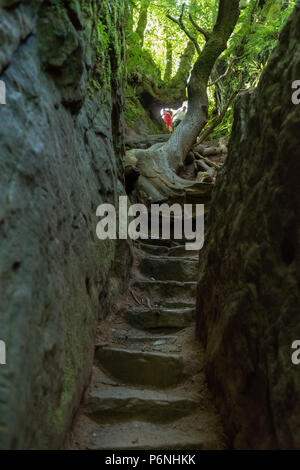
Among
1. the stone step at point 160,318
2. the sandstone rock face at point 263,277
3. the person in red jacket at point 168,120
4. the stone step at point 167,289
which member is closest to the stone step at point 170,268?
the stone step at point 167,289

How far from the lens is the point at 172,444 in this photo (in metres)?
2.16

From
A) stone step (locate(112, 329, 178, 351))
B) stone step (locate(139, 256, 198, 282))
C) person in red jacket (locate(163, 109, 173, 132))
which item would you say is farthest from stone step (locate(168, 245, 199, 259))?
person in red jacket (locate(163, 109, 173, 132))

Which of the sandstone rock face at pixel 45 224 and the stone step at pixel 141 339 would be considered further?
the stone step at pixel 141 339

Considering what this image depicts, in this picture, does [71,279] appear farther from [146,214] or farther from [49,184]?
[146,214]

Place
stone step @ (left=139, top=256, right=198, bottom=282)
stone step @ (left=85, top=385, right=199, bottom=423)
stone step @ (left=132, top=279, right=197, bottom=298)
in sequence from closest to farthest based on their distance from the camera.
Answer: stone step @ (left=85, top=385, right=199, bottom=423) → stone step @ (left=132, top=279, right=197, bottom=298) → stone step @ (left=139, top=256, right=198, bottom=282)

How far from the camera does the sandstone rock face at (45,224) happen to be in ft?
4.75

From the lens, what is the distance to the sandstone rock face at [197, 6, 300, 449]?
1730 mm

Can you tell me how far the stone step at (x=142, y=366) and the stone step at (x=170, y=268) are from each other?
1.88 m

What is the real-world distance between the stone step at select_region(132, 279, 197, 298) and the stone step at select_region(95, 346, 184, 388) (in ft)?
4.29

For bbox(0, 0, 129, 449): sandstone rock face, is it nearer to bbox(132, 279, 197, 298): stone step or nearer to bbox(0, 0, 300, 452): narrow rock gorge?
bbox(0, 0, 300, 452): narrow rock gorge


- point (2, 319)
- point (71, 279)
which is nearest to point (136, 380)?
point (71, 279)

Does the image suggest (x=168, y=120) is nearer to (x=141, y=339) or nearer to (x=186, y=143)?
(x=186, y=143)

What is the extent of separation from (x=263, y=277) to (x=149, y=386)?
1.48m

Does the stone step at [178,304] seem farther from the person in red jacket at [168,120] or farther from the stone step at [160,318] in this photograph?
the person in red jacket at [168,120]
